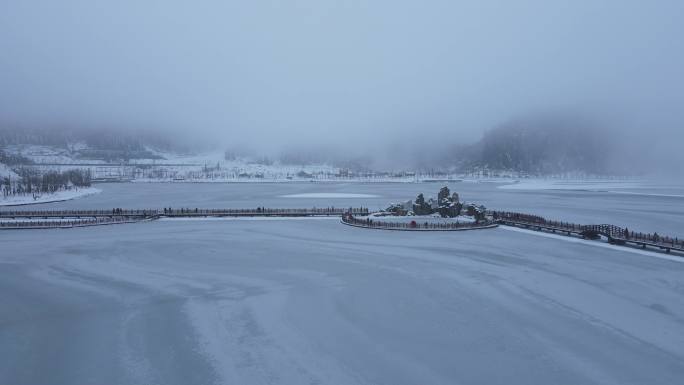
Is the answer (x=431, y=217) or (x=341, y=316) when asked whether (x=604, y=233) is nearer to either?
(x=431, y=217)

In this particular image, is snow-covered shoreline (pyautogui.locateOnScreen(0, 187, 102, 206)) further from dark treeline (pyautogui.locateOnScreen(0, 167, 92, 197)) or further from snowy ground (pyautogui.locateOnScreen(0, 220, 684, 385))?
snowy ground (pyautogui.locateOnScreen(0, 220, 684, 385))

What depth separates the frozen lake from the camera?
541 inches

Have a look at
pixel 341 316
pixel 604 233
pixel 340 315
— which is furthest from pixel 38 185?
pixel 604 233

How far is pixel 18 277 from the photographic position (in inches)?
996

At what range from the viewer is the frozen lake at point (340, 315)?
45.1 ft

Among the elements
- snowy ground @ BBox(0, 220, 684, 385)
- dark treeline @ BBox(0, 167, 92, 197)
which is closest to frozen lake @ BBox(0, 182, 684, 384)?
snowy ground @ BBox(0, 220, 684, 385)

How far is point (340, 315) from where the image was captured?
18.7 m

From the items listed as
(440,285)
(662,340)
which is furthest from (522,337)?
(440,285)

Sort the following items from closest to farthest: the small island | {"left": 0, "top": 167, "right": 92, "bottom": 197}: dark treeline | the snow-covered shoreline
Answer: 1. the small island
2. the snow-covered shoreline
3. {"left": 0, "top": 167, "right": 92, "bottom": 197}: dark treeline

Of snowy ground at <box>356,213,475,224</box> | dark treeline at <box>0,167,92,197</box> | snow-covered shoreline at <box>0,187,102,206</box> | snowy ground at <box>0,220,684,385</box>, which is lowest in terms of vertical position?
snowy ground at <box>0,220,684,385</box>

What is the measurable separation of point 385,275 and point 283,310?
26.0 ft

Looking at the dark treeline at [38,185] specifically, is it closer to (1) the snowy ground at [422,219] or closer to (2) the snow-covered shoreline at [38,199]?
(2) the snow-covered shoreline at [38,199]

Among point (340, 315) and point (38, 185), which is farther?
point (38, 185)

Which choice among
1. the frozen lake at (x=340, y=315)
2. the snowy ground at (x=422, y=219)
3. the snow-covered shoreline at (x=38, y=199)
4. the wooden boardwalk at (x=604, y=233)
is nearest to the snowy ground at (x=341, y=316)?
the frozen lake at (x=340, y=315)
